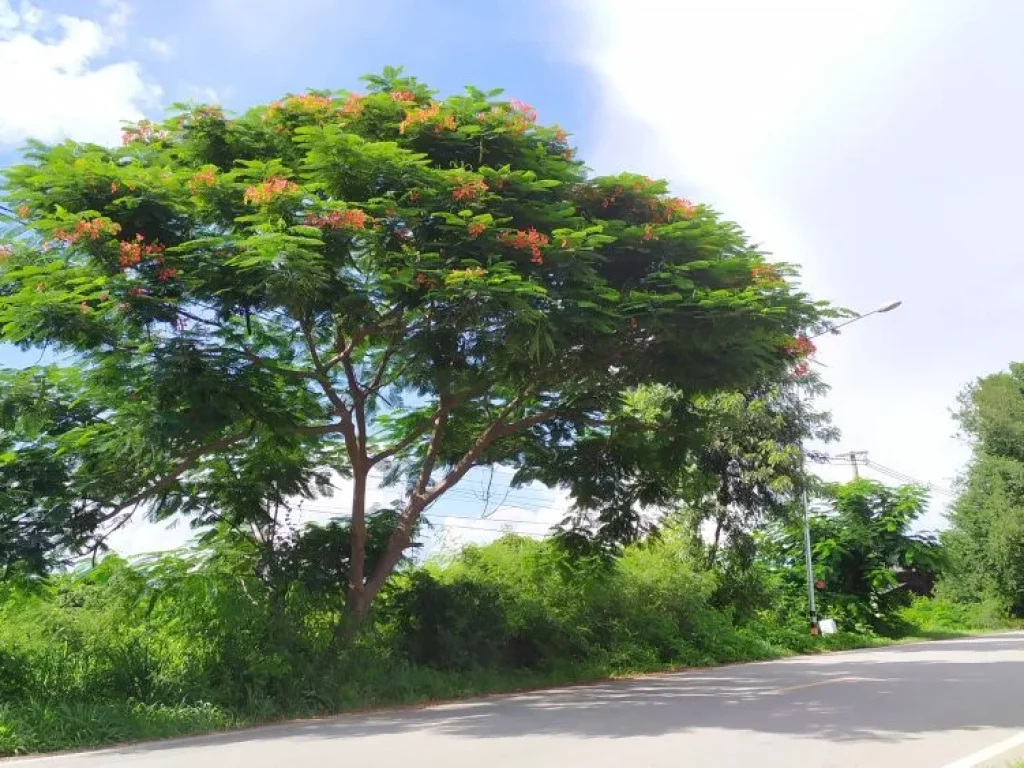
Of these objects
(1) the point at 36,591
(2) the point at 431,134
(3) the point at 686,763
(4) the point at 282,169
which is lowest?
(3) the point at 686,763

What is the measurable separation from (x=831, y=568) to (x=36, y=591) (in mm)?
29126

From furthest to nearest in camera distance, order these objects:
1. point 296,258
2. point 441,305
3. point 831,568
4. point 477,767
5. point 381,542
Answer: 1. point 831,568
2. point 381,542
3. point 441,305
4. point 296,258
5. point 477,767

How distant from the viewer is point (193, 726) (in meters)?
10.6

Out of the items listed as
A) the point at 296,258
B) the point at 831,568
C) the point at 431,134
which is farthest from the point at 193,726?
the point at 831,568

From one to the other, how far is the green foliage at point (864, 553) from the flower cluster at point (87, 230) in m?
28.2

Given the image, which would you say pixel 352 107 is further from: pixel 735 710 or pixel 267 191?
pixel 735 710

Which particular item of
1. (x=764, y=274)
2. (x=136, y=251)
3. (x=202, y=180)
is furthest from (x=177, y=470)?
(x=764, y=274)

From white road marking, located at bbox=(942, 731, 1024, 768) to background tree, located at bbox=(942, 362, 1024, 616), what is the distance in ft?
113

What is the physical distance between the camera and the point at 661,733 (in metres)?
9.72

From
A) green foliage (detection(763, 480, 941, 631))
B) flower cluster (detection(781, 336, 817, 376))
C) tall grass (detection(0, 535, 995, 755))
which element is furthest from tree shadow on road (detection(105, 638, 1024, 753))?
green foliage (detection(763, 480, 941, 631))

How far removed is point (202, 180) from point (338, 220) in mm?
1760

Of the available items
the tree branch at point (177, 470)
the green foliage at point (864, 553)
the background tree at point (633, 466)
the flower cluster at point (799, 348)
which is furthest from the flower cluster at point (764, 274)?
the green foliage at point (864, 553)

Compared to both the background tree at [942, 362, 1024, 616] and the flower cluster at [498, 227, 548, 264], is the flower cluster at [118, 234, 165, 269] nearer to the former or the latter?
the flower cluster at [498, 227, 548, 264]

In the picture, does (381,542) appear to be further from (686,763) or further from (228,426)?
(686,763)
